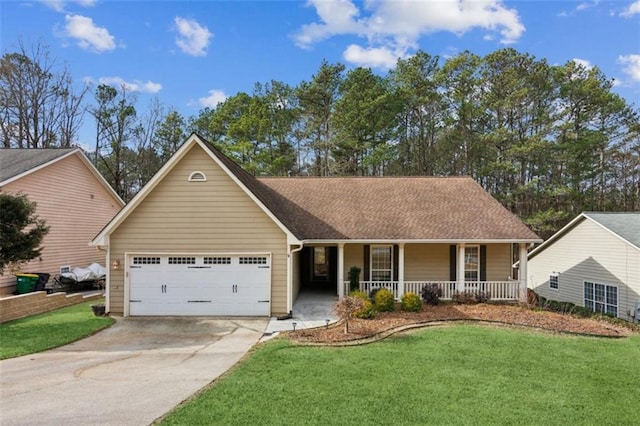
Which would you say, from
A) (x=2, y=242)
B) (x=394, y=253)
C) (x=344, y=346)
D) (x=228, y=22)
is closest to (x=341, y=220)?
(x=394, y=253)

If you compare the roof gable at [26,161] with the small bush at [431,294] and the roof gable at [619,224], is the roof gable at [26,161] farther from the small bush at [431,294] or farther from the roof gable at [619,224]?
the roof gable at [619,224]

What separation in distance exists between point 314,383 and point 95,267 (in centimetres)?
1664

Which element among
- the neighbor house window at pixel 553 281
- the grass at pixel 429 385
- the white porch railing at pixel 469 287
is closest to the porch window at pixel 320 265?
the white porch railing at pixel 469 287

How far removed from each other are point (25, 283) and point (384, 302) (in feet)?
50.7

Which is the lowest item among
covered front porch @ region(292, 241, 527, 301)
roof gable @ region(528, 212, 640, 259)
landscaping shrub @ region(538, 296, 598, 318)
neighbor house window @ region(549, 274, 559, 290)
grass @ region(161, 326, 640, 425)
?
landscaping shrub @ region(538, 296, 598, 318)

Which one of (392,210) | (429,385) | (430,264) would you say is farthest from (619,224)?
(429,385)

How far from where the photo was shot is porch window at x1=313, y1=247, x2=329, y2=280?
18328 mm

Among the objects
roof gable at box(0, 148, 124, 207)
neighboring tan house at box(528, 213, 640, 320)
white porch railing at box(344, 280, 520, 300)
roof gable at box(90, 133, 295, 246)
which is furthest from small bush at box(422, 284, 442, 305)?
roof gable at box(0, 148, 124, 207)

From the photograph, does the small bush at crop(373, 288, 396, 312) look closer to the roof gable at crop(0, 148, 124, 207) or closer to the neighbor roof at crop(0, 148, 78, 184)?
the roof gable at crop(0, 148, 124, 207)

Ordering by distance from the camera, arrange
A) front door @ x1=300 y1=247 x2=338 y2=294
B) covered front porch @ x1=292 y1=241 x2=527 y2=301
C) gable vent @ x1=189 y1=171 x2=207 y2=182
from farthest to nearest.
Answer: front door @ x1=300 y1=247 x2=338 y2=294
covered front porch @ x1=292 y1=241 x2=527 y2=301
gable vent @ x1=189 y1=171 x2=207 y2=182

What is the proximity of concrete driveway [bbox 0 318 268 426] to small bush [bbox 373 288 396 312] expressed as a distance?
4029 millimetres

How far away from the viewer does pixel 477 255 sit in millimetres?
15438

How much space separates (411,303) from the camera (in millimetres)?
12773

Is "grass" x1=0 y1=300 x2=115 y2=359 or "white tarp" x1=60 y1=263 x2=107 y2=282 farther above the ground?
"white tarp" x1=60 y1=263 x2=107 y2=282
